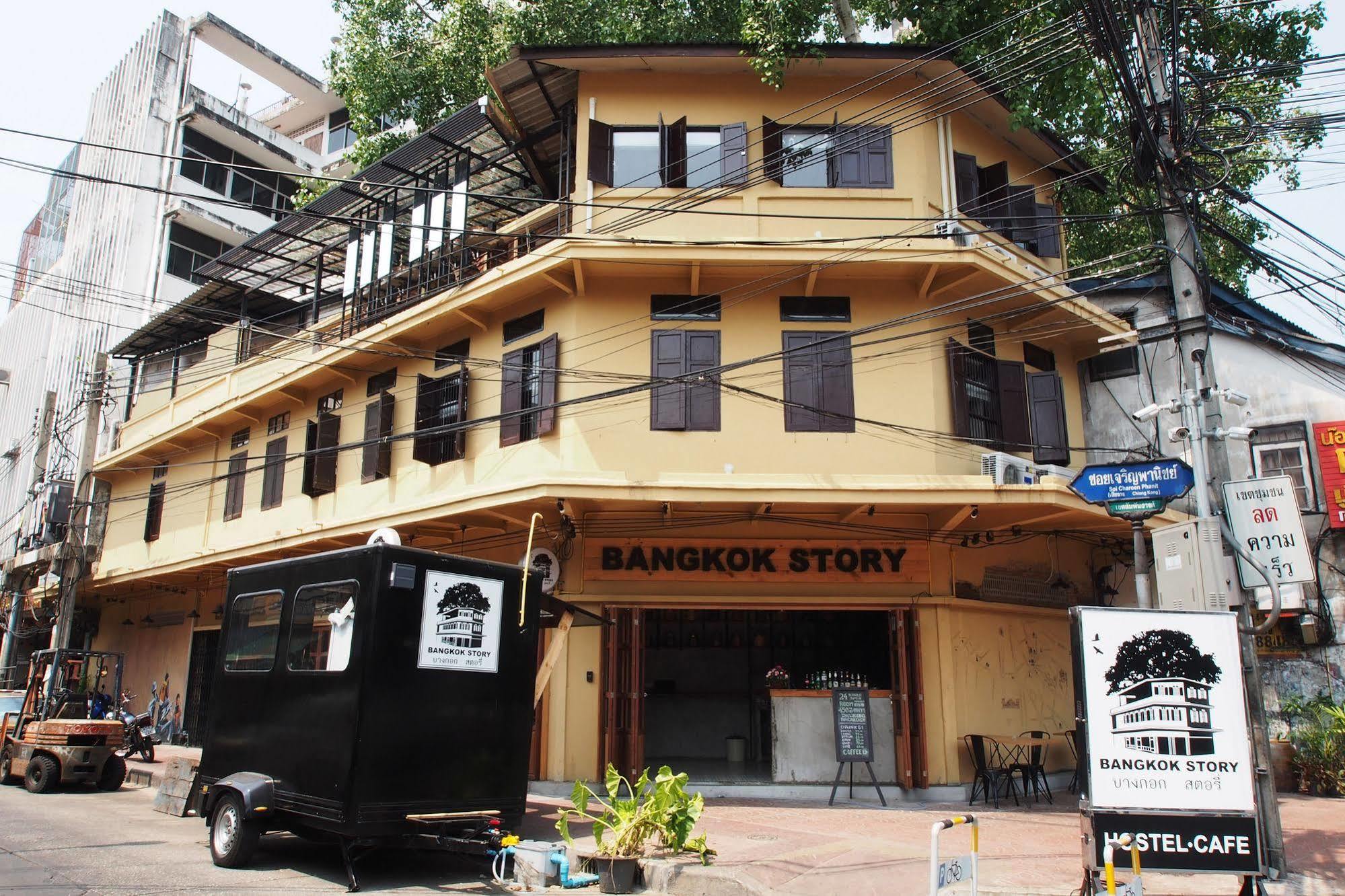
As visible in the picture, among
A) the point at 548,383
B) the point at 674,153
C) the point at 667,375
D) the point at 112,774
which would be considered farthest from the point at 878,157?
the point at 112,774

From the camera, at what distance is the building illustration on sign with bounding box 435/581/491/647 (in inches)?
360

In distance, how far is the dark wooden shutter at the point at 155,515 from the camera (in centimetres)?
2500

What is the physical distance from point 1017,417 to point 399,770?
11.6 m

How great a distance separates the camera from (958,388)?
591 inches

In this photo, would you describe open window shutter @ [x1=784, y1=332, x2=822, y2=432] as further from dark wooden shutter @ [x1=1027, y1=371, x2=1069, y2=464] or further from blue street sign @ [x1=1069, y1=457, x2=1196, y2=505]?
blue street sign @ [x1=1069, y1=457, x2=1196, y2=505]

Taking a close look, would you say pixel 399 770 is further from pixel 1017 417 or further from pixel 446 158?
pixel 446 158

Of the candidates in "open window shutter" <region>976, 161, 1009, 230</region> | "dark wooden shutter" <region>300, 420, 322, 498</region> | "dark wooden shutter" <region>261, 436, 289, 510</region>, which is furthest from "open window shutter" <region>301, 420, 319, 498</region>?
"open window shutter" <region>976, 161, 1009, 230</region>

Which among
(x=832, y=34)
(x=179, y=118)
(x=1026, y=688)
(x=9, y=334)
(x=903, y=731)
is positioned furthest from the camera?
(x=9, y=334)

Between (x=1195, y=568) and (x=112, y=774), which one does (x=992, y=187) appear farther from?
(x=112, y=774)

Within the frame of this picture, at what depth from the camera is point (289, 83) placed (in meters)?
42.3

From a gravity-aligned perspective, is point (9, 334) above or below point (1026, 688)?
above

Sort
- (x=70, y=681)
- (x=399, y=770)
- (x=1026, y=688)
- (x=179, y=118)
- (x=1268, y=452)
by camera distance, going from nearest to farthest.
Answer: (x=399, y=770) < (x=1026, y=688) < (x=1268, y=452) < (x=70, y=681) < (x=179, y=118)

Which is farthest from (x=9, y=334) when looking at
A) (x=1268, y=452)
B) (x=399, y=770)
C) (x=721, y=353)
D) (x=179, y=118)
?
(x=1268, y=452)

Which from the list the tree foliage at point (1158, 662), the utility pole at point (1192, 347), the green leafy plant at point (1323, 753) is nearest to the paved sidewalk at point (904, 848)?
the utility pole at point (1192, 347)
